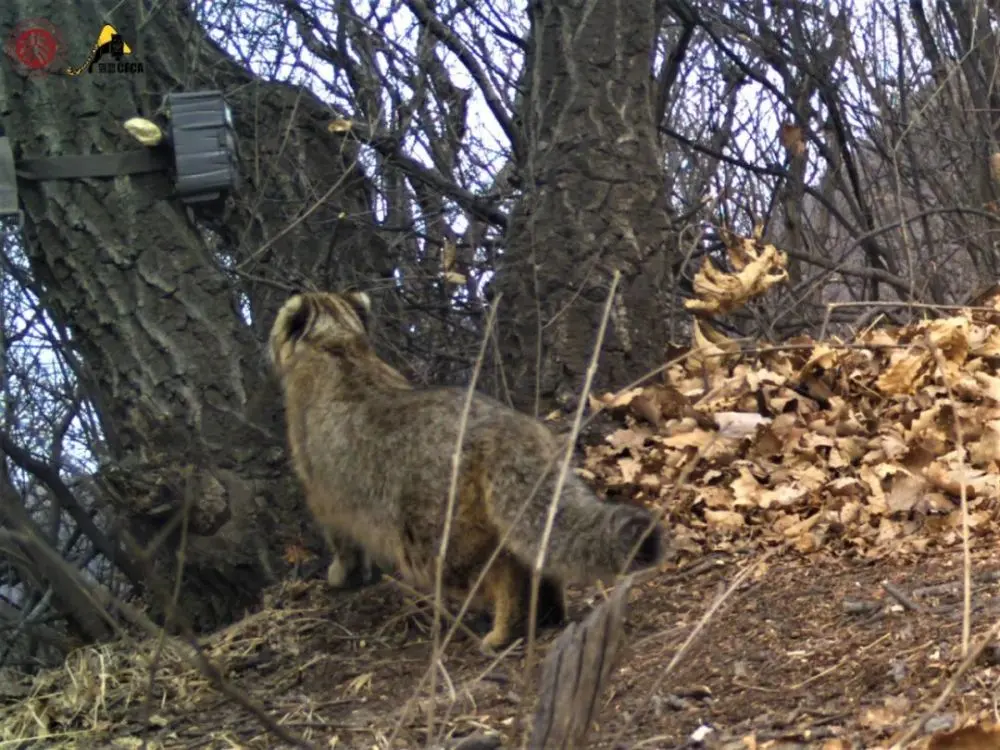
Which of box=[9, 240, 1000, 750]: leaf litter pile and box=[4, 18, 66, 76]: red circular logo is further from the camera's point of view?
box=[4, 18, 66, 76]: red circular logo

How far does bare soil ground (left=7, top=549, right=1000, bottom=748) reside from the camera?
369 centimetres

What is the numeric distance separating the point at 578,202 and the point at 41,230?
98.7 inches

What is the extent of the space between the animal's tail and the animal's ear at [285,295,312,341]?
1530 mm

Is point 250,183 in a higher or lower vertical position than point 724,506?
higher

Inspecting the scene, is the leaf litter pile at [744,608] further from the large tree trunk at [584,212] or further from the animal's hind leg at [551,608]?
the large tree trunk at [584,212]

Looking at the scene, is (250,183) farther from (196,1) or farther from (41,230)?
(41,230)

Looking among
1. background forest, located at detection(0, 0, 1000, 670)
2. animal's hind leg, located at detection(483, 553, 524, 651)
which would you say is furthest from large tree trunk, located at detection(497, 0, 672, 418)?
animal's hind leg, located at detection(483, 553, 524, 651)

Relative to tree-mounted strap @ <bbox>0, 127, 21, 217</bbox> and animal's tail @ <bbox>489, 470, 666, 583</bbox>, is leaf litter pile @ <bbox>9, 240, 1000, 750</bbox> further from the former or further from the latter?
tree-mounted strap @ <bbox>0, 127, 21, 217</bbox>

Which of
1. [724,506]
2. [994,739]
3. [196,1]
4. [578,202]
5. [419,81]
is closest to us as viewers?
[994,739]

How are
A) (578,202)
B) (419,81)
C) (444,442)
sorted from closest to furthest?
(444,442) < (578,202) < (419,81)

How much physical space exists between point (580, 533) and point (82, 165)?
10.6ft

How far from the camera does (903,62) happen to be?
33.4ft

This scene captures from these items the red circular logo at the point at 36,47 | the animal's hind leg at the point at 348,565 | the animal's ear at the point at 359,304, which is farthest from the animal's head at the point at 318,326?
the red circular logo at the point at 36,47

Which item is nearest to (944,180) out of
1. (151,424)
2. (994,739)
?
(151,424)
